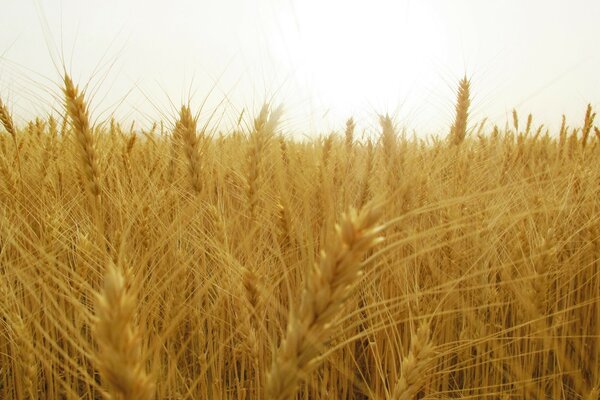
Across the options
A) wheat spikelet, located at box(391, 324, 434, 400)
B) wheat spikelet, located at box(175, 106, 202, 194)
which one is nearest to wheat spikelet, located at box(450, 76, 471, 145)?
wheat spikelet, located at box(175, 106, 202, 194)

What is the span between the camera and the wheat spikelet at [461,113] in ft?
6.72

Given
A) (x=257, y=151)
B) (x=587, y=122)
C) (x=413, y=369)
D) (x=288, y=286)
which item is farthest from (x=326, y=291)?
(x=587, y=122)

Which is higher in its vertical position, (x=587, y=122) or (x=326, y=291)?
(x=587, y=122)

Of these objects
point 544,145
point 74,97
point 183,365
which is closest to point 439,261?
point 183,365

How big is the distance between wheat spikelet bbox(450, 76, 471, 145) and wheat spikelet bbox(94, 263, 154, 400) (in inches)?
77.0

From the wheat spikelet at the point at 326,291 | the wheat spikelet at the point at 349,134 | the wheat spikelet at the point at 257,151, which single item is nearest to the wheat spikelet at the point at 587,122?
the wheat spikelet at the point at 349,134

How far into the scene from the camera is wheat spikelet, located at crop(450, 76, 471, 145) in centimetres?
205

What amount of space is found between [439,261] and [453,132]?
2.98 feet

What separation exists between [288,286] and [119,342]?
0.87 feet

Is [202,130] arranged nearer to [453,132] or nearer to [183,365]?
[183,365]

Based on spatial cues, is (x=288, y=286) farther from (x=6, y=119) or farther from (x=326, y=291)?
(x=6, y=119)

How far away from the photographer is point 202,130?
144 cm

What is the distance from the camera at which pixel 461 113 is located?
2064 mm

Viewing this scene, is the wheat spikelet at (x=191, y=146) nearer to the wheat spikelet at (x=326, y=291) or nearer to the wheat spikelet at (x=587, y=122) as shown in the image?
the wheat spikelet at (x=326, y=291)
